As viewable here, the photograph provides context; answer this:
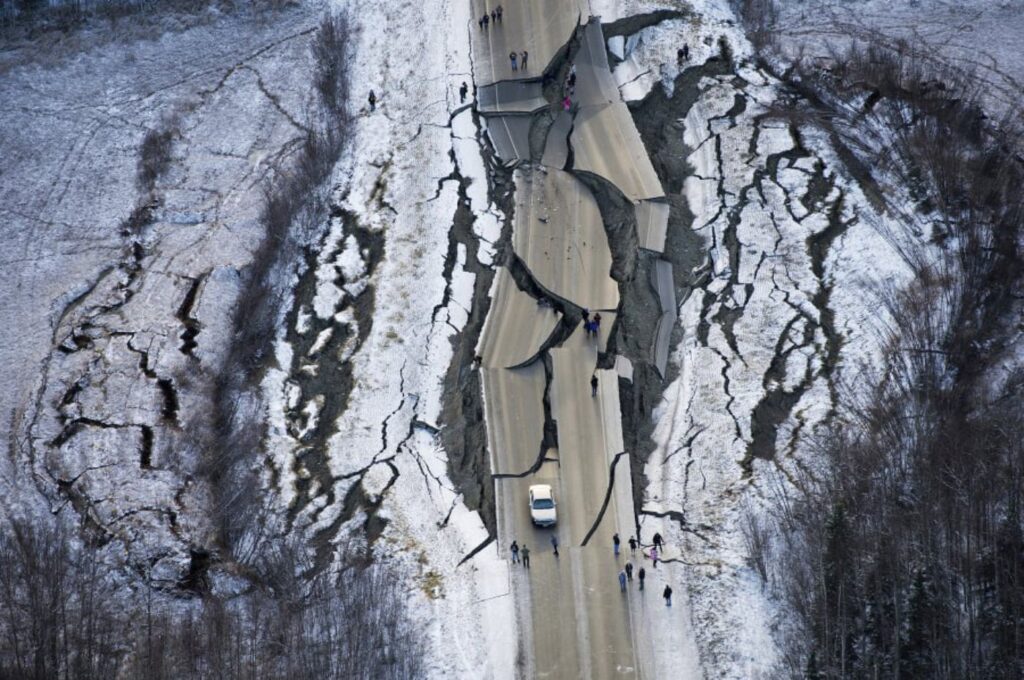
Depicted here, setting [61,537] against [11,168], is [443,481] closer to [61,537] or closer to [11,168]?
[61,537]

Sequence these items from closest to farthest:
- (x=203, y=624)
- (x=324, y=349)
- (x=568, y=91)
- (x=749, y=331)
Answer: (x=203, y=624), (x=749, y=331), (x=324, y=349), (x=568, y=91)

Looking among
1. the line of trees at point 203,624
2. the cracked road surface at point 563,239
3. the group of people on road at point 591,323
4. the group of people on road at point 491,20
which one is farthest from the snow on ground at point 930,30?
the line of trees at point 203,624

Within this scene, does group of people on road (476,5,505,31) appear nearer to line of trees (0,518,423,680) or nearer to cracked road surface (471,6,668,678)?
cracked road surface (471,6,668,678)

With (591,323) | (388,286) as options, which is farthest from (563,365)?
(388,286)

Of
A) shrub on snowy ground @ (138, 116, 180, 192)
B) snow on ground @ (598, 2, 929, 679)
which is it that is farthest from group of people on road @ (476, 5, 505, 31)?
shrub on snowy ground @ (138, 116, 180, 192)

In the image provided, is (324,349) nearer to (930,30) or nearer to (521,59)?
(521,59)
